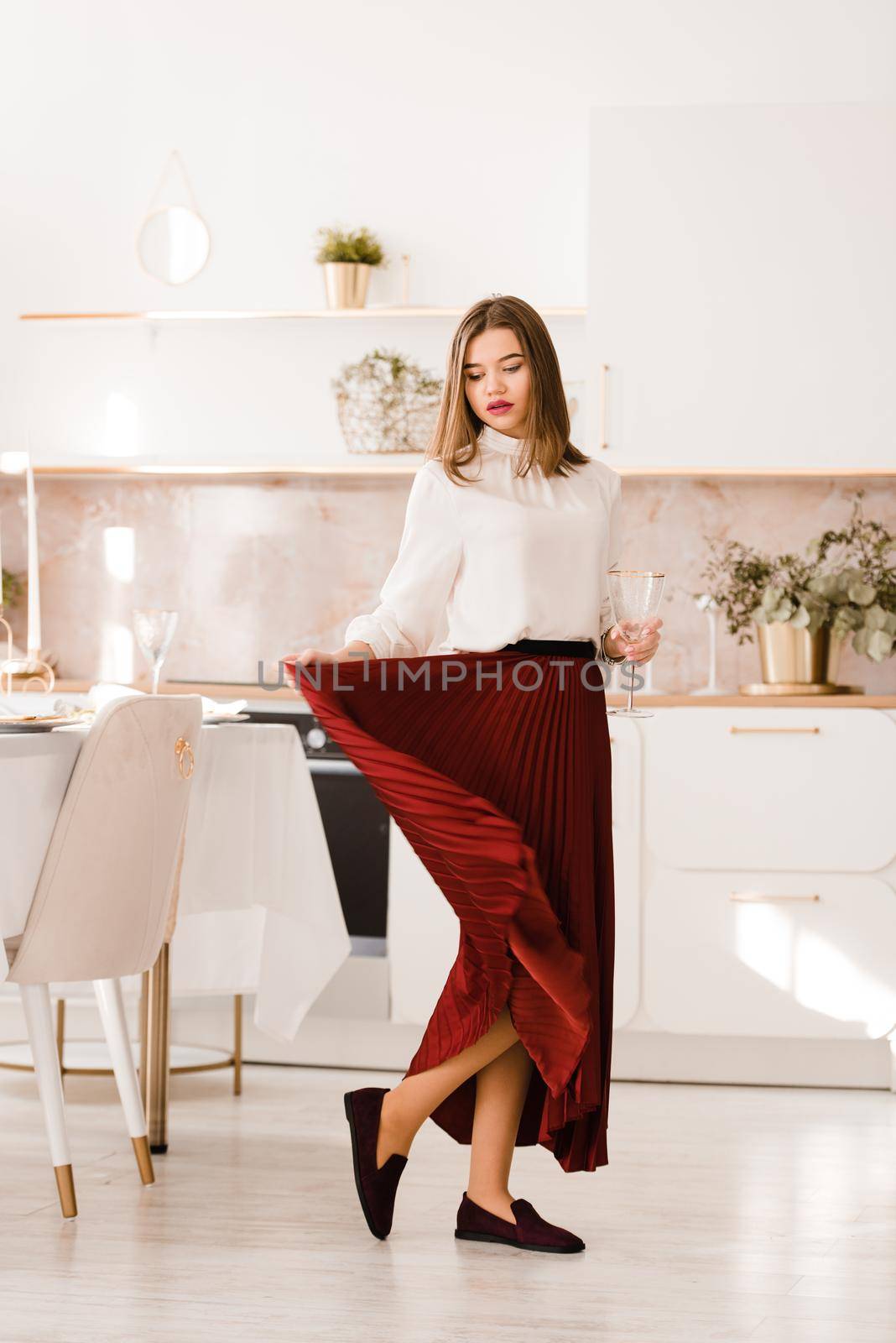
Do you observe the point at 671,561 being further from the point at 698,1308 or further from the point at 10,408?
the point at 698,1308

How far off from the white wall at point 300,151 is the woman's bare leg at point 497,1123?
2.23 metres

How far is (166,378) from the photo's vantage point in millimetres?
4105

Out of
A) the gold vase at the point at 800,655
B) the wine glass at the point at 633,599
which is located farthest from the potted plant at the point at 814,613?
the wine glass at the point at 633,599

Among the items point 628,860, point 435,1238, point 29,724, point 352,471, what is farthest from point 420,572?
point 352,471

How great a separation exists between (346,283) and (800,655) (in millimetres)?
1500

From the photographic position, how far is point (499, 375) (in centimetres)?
223

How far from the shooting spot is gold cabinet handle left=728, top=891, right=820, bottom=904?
3.35 meters

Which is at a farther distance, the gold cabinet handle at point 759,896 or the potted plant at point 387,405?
the potted plant at point 387,405

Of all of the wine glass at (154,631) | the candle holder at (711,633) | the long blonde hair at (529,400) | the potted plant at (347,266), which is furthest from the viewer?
the potted plant at (347,266)

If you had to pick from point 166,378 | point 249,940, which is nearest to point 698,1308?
point 249,940

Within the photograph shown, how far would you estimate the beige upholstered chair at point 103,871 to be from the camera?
220 centimetres

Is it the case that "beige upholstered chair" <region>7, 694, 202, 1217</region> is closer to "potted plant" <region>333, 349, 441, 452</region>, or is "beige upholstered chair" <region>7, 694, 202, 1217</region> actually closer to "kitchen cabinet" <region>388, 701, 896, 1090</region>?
"kitchen cabinet" <region>388, 701, 896, 1090</region>

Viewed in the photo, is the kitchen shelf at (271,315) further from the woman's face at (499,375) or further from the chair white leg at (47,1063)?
the chair white leg at (47,1063)

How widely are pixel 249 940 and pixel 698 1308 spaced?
1.53 m
